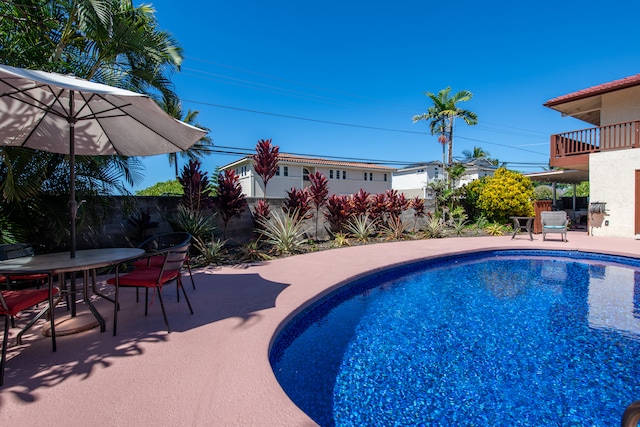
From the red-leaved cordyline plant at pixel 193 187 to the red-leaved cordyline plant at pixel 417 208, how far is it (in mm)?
8294

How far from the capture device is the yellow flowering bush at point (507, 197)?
42.8ft

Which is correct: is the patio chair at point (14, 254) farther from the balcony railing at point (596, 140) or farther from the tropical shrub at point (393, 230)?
the balcony railing at point (596, 140)

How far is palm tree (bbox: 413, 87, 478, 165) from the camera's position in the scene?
22938 mm

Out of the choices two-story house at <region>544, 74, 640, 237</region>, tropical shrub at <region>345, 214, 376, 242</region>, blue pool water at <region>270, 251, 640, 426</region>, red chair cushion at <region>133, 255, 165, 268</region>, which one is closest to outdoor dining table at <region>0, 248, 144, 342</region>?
red chair cushion at <region>133, 255, 165, 268</region>

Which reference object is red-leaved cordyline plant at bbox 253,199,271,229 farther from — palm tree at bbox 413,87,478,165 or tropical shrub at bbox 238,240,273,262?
palm tree at bbox 413,87,478,165

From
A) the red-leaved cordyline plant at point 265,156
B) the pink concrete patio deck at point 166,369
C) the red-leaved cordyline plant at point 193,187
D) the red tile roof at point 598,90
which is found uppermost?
the red tile roof at point 598,90

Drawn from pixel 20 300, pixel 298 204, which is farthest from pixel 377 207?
pixel 20 300

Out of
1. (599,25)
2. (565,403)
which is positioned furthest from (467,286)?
(599,25)

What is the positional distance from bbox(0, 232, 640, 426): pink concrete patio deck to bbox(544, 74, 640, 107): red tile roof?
14.3 m

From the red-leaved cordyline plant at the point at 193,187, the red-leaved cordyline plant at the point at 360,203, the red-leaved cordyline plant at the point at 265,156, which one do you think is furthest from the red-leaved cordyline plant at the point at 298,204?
the red-leaved cordyline plant at the point at 193,187

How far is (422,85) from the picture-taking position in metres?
24.2

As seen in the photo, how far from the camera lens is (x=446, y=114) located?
23391mm

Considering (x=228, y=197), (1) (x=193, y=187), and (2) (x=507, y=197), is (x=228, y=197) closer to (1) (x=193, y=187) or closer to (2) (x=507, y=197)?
(1) (x=193, y=187)

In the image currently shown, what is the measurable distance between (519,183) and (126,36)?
1464 centimetres
